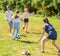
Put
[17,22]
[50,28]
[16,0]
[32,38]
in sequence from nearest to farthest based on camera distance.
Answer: [50,28], [17,22], [32,38], [16,0]

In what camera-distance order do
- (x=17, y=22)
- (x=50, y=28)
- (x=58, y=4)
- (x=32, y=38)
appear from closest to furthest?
(x=50, y=28) → (x=17, y=22) → (x=32, y=38) → (x=58, y=4)

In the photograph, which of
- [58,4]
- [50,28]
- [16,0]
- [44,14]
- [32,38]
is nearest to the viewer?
[50,28]

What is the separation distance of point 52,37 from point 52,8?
833 inches

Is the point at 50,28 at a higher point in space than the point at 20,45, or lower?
higher

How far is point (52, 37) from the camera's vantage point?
1324 cm

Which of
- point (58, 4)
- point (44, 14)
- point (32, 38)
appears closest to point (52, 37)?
point (32, 38)

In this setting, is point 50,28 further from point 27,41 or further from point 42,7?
point 42,7

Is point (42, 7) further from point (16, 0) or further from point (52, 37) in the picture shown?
point (52, 37)

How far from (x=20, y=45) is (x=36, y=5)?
66.5 feet

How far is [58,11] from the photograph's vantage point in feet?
108

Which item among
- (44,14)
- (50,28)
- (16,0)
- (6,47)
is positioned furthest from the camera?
(16,0)

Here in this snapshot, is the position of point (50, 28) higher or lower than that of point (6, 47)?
higher

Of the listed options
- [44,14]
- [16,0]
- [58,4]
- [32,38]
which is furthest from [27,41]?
[16,0]

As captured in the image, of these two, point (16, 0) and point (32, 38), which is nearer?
point (32, 38)
